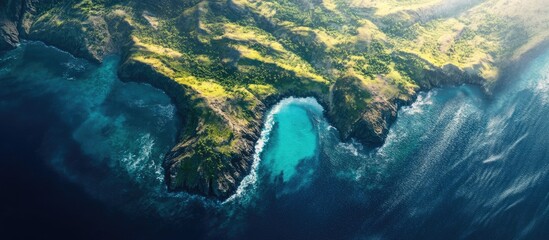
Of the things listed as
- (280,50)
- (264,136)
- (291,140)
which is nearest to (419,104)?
(291,140)

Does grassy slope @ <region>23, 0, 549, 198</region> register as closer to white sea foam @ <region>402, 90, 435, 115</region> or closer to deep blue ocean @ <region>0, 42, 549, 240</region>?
white sea foam @ <region>402, 90, 435, 115</region>

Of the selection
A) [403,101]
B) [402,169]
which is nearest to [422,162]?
[402,169]

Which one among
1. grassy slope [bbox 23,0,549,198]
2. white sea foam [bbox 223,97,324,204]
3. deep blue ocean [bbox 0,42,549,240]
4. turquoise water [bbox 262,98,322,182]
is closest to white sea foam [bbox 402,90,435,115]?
deep blue ocean [bbox 0,42,549,240]

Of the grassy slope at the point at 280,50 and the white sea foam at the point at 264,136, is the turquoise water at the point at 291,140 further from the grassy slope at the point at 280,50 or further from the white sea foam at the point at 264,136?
the grassy slope at the point at 280,50

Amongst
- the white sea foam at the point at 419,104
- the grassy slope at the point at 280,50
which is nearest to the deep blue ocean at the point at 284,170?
the white sea foam at the point at 419,104

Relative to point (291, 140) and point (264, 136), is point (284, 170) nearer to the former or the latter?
point (291, 140)
